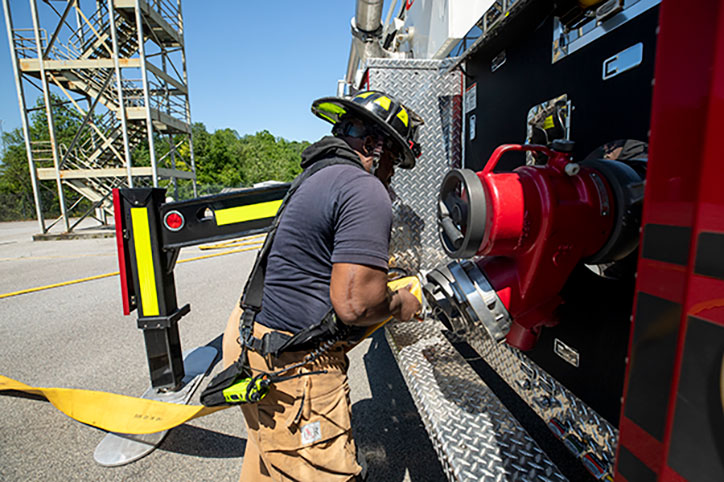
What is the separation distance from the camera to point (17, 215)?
3231cm

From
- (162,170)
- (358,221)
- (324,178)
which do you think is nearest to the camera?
(358,221)

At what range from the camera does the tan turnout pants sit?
4.90 feet

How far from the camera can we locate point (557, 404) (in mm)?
1616

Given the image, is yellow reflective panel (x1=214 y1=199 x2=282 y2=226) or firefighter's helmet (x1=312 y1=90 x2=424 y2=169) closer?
firefighter's helmet (x1=312 y1=90 x2=424 y2=169)

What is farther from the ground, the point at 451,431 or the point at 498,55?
the point at 498,55

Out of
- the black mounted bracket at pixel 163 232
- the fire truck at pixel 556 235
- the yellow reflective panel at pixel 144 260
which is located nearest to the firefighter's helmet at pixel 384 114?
the fire truck at pixel 556 235

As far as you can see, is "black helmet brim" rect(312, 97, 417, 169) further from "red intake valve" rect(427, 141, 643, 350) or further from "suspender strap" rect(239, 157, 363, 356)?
"red intake valve" rect(427, 141, 643, 350)

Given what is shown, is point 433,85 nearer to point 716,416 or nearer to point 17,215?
point 716,416

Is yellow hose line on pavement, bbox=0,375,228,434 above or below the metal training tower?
below

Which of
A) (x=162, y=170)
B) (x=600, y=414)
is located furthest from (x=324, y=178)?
(x=162, y=170)

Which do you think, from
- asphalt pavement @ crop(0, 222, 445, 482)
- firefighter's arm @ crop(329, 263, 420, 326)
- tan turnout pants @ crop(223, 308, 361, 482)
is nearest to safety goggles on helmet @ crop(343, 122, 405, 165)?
firefighter's arm @ crop(329, 263, 420, 326)

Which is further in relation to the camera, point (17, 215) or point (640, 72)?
point (17, 215)

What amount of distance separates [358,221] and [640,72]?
105 centimetres

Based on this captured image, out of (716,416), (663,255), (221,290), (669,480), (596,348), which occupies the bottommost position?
(221,290)
